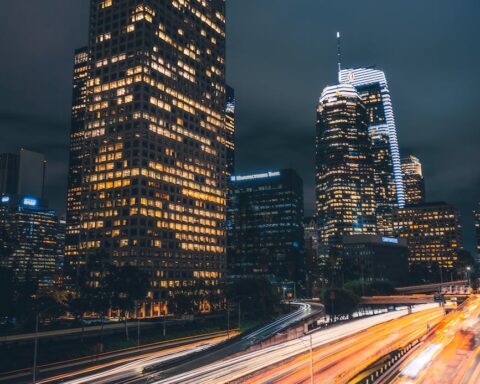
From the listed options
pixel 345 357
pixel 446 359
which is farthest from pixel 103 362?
pixel 446 359

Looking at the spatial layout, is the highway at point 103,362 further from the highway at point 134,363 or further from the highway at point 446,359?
the highway at point 446,359

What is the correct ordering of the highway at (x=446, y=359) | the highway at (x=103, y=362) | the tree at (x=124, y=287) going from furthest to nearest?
the tree at (x=124, y=287)
the highway at (x=103, y=362)
the highway at (x=446, y=359)

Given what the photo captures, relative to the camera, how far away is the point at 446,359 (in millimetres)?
63562

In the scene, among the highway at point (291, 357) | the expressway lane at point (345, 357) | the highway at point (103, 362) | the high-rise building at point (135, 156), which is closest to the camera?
A: the expressway lane at point (345, 357)

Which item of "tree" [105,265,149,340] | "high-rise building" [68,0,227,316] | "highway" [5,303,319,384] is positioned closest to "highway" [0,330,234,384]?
"highway" [5,303,319,384]

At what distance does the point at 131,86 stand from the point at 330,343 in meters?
143

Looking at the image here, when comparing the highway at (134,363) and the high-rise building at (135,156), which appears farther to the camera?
the high-rise building at (135,156)

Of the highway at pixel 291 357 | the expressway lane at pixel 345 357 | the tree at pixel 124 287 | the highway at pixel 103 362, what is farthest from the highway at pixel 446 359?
the tree at pixel 124 287

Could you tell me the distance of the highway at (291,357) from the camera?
5400cm

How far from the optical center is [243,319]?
138 m

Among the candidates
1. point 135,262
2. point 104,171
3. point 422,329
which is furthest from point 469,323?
point 104,171

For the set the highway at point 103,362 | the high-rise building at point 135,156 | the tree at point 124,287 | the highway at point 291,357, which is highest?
the high-rise building at point 135,156

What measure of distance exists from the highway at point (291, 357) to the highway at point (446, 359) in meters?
6.27

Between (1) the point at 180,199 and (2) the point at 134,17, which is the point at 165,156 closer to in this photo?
(1) the point at 180,199
